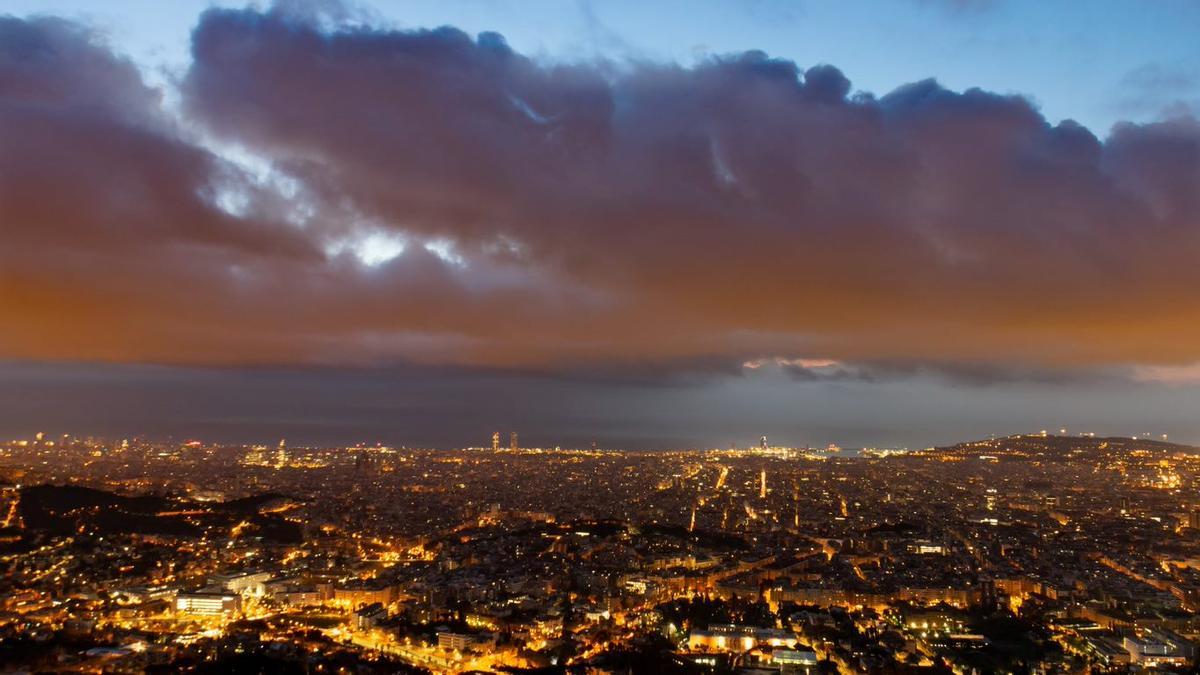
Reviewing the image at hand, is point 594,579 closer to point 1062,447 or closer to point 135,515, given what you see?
point 135,515

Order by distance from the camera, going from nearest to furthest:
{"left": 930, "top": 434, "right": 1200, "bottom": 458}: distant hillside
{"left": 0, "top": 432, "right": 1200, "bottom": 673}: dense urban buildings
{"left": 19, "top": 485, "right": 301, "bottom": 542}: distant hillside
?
{"left": 0, "top": 432, "right": 1200, "bottom": 673}: dense urban buildings < {"left": 19, "top": 485, "right": 301, "bottom": 542}: distant hillside < {"left": 930, "top": 434, "right": 1200, "bottom": 458}: distant hillside

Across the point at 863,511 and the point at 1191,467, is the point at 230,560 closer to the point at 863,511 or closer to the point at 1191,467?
the point at 863,511

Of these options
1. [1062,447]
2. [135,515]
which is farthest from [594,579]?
[1062,447]

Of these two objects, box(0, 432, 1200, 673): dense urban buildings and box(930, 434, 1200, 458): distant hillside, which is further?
box(930, 434, 1200, 458): distant hillside

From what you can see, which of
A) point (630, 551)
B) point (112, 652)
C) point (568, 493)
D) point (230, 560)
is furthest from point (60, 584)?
point (568, 493)

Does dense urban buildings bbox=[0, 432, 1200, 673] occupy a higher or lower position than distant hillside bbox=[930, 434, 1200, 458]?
lower

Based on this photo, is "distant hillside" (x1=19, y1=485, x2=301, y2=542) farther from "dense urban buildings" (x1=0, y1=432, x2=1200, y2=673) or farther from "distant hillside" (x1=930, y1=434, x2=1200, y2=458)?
"distant hillside" (x1=930, y1=434, x2=1200, y2=458)

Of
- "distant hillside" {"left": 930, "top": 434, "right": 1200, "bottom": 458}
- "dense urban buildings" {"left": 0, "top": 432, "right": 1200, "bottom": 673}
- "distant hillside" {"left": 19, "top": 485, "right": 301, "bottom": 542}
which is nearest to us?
"dense urban buildings" {"left": 0, "top": 432, "right": 1200, "bottom": 673}

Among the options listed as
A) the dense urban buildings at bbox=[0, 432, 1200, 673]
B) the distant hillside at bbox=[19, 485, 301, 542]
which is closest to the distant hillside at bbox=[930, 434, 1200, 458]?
the dense urban buildings at bbox=[0, 432, 1200, 673]
